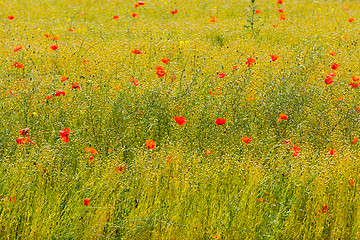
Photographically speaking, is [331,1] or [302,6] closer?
[302,6]

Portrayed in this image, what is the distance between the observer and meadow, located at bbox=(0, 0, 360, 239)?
2.16 metres

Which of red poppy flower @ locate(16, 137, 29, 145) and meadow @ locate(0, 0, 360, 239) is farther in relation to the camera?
red poppy flower @ locate(16, 137, 29, 145)

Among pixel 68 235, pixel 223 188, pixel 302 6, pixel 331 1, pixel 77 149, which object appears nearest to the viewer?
pixel 68 235

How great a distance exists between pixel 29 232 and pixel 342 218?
1.69 metres

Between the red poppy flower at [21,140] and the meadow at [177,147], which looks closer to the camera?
the meadow at [177,147]

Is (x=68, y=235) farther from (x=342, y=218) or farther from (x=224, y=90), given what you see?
(x=224, y=90)

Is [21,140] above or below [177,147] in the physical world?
above

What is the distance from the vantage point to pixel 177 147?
107 inches

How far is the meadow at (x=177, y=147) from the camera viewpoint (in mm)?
2156

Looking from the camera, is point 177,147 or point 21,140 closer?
point 21,140

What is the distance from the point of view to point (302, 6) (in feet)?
29.1

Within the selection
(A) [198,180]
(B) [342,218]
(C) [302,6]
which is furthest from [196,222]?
(C) [302,6]

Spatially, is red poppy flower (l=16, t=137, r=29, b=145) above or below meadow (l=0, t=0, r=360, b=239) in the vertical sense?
above

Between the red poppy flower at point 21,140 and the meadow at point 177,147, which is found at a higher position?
the red poppy flower at point 21,140
